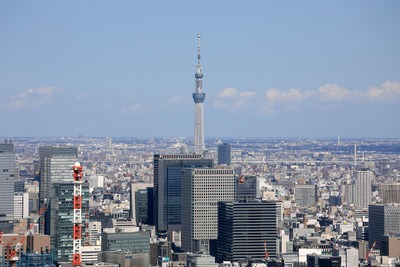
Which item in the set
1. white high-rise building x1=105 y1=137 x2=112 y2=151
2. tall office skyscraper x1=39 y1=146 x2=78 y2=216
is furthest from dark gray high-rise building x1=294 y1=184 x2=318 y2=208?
tall office skyscraper x1=39 y1=146 x2=78 y2=216

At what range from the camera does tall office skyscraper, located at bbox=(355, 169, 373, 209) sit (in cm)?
5778

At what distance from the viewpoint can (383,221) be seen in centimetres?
4656

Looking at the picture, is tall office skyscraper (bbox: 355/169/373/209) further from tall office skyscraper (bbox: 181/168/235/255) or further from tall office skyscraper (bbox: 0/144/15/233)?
tall office skyscraper (bbox: 0/144/15/233)

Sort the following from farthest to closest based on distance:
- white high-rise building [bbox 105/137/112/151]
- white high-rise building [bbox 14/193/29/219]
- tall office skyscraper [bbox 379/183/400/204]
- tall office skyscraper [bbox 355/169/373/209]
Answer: white high-rise building [bbox 105/137/112/151] < tall office skyscraper [bbox 355/169/373/209] < tall office skyscraper [bbox 379/183/400/204] < white high-rise building [bbox 14/193/29/219]

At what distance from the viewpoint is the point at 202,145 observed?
72500 mm

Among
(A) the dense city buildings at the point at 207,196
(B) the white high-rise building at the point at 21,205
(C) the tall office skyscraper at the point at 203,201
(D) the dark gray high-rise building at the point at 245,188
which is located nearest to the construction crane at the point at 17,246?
(A) the dense city buildings at the point at 207,196

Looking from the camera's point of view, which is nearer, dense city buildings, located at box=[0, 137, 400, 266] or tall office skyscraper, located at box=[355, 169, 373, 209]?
dense city buildings, located at box=[0, 137, 400, 266]

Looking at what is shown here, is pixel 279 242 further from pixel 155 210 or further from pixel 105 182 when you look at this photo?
pixel 105 182

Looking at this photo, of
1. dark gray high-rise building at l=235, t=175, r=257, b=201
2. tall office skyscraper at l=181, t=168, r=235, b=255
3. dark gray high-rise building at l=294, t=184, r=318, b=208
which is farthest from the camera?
dark gray high-rise building at l=294, t=184, r=318, b=208

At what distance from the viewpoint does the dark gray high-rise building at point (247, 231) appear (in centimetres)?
4009

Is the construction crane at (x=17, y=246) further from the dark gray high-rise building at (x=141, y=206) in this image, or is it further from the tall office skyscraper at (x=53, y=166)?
the dark gray high-rise building at (x=141, y=206)

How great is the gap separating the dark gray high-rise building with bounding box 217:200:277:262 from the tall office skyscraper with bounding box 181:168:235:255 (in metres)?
1.21

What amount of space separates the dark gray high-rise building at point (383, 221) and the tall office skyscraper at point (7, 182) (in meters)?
12.5

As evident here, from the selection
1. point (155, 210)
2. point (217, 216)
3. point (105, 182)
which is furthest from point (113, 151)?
point (217, 216)
